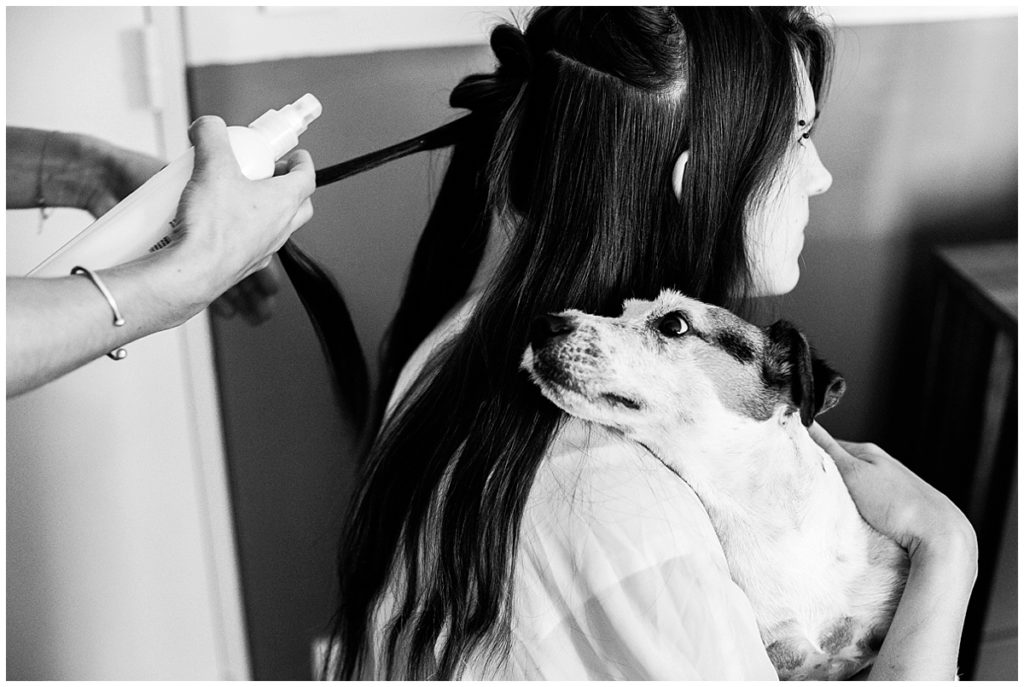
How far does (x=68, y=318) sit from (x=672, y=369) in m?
0.35

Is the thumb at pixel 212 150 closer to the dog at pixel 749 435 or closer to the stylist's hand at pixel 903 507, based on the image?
the dog at pixel 749 435

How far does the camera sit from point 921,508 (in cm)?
64

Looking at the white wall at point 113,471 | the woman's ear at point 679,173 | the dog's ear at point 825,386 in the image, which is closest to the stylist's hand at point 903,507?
the dog's ear at point 825,386

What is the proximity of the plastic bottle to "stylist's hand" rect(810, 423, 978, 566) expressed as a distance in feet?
1.45

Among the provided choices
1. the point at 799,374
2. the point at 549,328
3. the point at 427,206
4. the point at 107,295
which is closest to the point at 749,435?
the point at 799,374

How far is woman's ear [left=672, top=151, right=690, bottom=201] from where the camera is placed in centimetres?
59

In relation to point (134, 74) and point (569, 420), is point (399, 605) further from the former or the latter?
point (134, 74)

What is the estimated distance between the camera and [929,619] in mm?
597

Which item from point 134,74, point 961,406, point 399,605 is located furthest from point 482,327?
point 961,406

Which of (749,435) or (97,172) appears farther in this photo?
(97,172)

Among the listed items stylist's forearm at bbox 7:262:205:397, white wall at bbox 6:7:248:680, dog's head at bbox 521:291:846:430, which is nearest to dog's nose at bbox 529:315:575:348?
dog's head at bbox 521:291:846:430

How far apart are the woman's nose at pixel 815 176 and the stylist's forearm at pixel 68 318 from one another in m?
0.46

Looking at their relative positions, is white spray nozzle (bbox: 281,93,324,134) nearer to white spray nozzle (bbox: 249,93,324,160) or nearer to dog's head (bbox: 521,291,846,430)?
white spray nozzle (bbox: 249,93,324,160)

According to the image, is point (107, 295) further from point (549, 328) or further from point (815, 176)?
point (815, 176)
